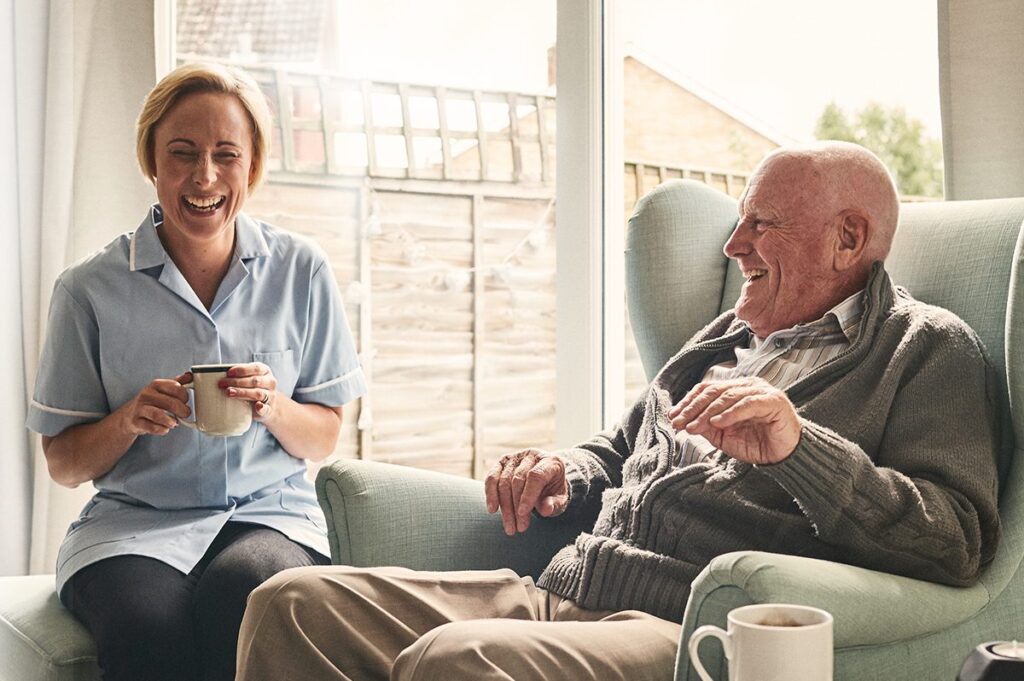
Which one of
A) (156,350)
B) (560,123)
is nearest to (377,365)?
(560,123)

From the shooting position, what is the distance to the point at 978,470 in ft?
4.94

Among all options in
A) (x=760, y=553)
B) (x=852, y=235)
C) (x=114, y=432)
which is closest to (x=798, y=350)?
(x=852, y=235)

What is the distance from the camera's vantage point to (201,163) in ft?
6.75

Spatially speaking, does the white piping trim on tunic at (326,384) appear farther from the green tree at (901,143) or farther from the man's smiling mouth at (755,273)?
the green tree at (901,143)

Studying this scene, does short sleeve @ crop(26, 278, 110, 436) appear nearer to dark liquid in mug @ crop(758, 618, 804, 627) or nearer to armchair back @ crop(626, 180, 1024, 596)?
armchair back @ crop(626, 180, 1024, 596)

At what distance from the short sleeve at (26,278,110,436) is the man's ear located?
1.28m

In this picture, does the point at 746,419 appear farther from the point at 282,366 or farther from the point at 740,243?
the point at 282,366

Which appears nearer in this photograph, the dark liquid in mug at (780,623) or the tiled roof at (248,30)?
the dark liquid in mug at (780,623)

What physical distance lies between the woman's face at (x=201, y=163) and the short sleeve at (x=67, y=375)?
9.4 inches

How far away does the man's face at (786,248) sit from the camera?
1.74 m

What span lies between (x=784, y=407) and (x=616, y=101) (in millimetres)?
1598

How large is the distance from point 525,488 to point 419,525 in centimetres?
19

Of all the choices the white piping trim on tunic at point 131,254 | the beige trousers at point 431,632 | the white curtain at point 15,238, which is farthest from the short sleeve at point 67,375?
the white curtain at point 15,238

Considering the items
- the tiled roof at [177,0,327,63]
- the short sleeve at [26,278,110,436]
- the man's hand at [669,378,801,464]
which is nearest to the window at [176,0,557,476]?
the tiled roof at [177,0,327,63]
